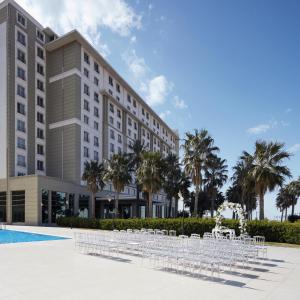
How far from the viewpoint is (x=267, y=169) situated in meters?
29.5

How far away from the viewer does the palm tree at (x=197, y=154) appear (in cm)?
3762

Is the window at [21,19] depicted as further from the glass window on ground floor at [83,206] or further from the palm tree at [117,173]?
the glass window on ground floor at [83,206]

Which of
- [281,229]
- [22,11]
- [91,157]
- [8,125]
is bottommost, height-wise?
[281,229]

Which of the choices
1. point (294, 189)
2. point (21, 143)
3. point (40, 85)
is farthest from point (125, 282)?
point (294, 189)

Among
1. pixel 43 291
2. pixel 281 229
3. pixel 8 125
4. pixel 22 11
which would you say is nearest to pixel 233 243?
pixel 43 291

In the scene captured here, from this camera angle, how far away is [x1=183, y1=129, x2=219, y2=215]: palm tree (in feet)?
123

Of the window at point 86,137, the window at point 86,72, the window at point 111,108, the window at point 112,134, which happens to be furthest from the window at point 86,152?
the window at point 86,72

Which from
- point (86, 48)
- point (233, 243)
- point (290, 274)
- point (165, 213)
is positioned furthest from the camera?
point (165, 213)

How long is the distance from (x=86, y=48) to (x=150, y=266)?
50.9 m

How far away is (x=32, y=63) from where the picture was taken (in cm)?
5566

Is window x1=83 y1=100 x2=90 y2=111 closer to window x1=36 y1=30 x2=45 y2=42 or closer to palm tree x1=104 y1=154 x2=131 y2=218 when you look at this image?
window x1=36 y1=30 x2=45 y2=42

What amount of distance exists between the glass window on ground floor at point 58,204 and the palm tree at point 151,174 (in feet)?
53.7

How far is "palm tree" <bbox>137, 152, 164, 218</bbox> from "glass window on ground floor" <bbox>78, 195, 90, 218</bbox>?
59.4 ft

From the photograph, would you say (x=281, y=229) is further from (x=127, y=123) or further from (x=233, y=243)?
(x=127, y=123)
